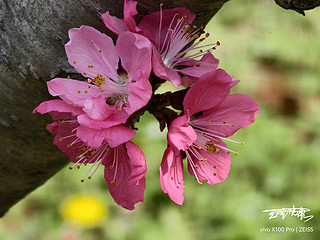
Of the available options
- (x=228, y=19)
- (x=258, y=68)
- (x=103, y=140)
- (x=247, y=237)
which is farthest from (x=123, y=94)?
(x=228, y=19)

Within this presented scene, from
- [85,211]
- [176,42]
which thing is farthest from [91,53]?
[85,211]

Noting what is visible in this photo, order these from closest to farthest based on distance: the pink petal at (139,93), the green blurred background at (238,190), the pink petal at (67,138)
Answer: the pink petal at (139,93) → the pink petal at (67,138) → the green blurred background at (238,190)

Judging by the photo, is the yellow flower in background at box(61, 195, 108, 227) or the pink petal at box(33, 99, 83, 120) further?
the yellow flower in background at box(61, 195, 108, 227)

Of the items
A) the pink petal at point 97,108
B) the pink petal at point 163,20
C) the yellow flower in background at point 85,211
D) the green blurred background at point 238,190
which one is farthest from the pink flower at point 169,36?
the yellow flower in background at point 85,211

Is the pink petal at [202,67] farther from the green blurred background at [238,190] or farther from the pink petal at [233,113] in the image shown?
the green blurred background at [238,190]

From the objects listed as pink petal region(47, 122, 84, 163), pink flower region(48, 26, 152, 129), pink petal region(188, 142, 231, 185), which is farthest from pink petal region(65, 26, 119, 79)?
pink petal region(188, 142, 231, 185)

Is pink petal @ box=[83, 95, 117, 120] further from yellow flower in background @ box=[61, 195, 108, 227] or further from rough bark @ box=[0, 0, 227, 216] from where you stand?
yellow flower in background @ box=[61, 195, 108, 227]
